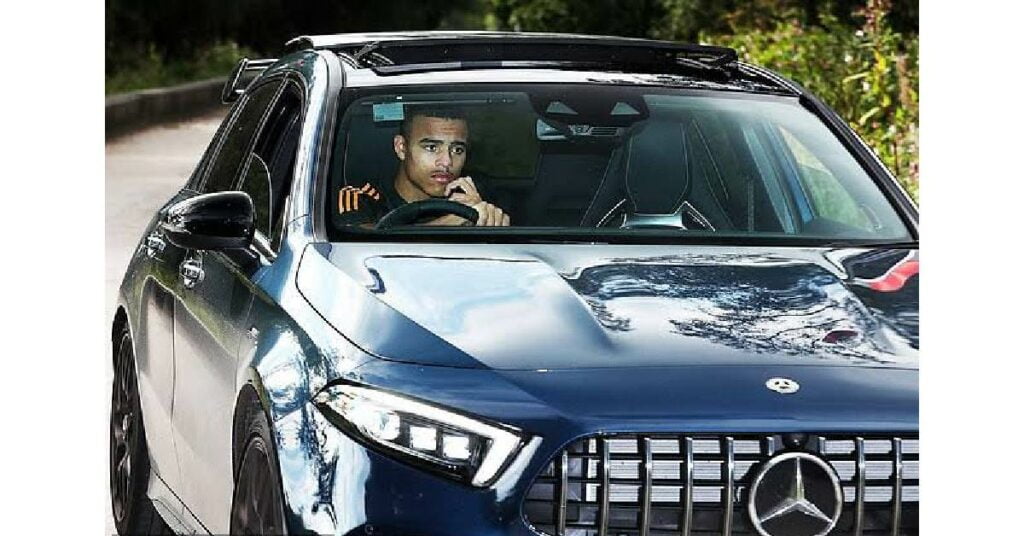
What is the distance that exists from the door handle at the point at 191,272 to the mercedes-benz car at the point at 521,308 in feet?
0.05

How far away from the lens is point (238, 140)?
692 cm

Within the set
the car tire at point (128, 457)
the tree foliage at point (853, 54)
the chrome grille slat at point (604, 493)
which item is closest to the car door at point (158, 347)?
the car tire at point (128, 457)

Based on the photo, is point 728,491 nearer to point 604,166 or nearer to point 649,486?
point 649,486

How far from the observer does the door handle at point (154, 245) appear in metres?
6.71

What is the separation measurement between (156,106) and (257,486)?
27.3 metres

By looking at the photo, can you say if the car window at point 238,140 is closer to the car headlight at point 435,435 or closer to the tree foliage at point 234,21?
the car headlight at point 435,435

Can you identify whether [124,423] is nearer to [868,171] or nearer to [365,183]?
[365,183]

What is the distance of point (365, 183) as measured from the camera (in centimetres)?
592
